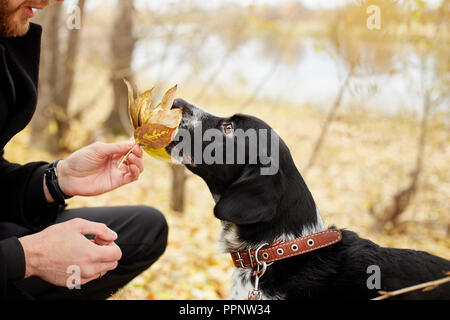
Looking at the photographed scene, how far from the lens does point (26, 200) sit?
7.39 ft

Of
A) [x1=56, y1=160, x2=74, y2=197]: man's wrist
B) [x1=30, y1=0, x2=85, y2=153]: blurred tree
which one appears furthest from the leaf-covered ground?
[x1=56, y1=160, x2=74, y2=197]: man's wrist

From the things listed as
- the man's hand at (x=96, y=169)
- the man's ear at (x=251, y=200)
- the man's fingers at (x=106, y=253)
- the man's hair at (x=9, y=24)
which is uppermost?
the man's hair at (x=9, y=24)

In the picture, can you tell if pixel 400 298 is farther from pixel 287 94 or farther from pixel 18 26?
pixel 287 94

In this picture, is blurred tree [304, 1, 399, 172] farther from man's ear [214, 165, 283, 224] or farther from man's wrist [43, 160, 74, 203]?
man's wrist [43, 160, 74, 203]

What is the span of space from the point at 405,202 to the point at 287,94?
18.2 feet

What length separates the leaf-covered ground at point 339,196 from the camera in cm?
358

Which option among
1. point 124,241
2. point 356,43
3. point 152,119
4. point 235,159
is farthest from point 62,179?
point 356,43

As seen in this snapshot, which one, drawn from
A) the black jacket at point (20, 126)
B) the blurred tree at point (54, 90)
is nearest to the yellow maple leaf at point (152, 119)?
the black jacket at point (20, 126)

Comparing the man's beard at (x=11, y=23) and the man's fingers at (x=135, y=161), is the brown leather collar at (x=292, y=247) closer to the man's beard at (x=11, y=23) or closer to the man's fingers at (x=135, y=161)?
the man's fingers at (x=135, y=161)

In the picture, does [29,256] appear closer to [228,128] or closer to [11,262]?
[11,262]

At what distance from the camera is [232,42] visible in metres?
5.00

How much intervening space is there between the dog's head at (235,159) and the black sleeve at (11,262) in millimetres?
882

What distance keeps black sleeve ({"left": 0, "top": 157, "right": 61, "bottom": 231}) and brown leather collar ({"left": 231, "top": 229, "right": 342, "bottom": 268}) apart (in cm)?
120

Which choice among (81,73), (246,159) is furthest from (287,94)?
(246,159)
